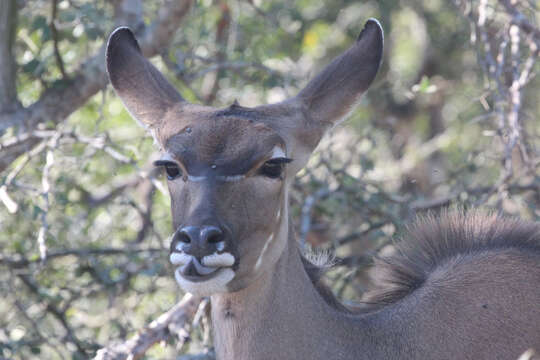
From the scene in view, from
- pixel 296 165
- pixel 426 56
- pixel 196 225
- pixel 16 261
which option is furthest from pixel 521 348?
pixel 426 56

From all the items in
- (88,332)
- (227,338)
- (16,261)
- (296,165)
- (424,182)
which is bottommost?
(424,182)

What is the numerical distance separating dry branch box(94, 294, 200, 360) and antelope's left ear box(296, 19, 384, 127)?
1676 millimetres

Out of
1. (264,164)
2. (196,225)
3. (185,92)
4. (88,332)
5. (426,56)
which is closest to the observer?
(196,225)

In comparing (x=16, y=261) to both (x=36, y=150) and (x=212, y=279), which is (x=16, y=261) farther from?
(x=212, y=279)

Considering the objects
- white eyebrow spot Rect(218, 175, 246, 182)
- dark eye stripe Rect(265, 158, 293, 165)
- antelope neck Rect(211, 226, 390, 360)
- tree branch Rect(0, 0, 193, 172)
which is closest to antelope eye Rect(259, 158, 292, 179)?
dark eye stripe Rect(265, 158, 293, 165)

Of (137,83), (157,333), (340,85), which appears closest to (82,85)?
(137,83)

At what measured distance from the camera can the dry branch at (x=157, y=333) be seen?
4.93 meters

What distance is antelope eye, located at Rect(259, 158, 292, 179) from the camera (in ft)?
12.8

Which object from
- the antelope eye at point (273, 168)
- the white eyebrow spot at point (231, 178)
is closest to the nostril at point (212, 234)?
the white eyebrow spot at point (231, 178)

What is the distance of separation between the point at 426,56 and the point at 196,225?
9897 mm

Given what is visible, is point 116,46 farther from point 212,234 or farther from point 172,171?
point 212,234

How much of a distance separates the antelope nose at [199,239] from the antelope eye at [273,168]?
47 centimetres

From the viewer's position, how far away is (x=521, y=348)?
4293 millimetres

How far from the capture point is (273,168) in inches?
156
